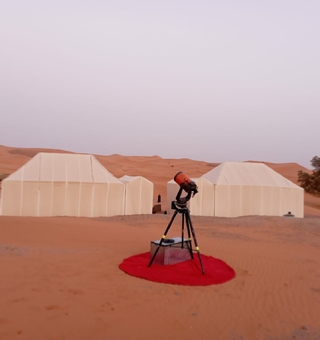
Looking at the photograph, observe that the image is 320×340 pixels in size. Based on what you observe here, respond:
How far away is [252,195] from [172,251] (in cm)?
1205

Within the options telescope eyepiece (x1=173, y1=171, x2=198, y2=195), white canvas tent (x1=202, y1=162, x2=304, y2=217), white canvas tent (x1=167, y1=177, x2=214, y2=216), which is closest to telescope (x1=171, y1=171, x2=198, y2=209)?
telescope eyepiece (x1=173, y1=171, x2=198, y2=195)

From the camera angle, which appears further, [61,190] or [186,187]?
[61,190]

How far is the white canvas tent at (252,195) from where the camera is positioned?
18578 millimetres

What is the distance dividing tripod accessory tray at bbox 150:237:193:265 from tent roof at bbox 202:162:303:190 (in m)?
10.7

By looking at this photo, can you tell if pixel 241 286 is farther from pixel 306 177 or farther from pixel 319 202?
pixel 319 202

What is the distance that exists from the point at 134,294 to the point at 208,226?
9.45 meters

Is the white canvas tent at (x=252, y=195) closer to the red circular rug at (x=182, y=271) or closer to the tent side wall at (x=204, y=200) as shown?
the tent side wall at (x=204, y=200)

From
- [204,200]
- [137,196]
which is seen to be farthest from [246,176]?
[137,196]

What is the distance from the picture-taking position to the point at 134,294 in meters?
5.78

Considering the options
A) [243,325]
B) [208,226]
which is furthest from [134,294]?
[208,226]

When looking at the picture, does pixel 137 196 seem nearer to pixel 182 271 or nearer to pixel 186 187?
pixel 186 187

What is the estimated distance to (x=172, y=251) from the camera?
7.73 m

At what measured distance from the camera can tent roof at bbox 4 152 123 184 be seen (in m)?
16.3

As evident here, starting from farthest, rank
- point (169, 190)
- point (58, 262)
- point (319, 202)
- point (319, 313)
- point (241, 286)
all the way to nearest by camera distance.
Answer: point (319, 202), point (169, 190), point (58, 262), point (241, 286), point (319, 313)
